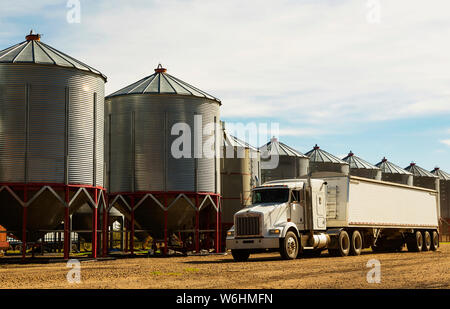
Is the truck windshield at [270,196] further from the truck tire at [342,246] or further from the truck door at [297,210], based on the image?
the truck tire at [342,246]

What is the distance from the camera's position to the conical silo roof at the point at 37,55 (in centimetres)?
2867

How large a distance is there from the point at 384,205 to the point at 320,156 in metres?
32.0

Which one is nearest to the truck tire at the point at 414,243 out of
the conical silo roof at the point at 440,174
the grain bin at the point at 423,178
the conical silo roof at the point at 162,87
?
the conical silo roof at the point at 162,87

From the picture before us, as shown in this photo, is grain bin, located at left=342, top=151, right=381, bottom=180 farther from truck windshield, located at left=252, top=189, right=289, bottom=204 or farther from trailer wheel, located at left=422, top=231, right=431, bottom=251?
truck windshield, located at left=252, top=189, right=289, bottom=204

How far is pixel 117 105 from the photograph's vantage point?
35.2m

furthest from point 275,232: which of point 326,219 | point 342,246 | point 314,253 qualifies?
point 314,253

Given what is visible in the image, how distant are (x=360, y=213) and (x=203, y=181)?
29.1ft

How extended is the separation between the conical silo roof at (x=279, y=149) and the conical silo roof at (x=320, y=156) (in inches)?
294

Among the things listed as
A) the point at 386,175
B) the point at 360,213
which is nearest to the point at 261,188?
the point at 360,213

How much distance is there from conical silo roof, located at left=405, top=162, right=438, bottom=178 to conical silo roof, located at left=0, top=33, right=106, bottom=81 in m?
59.7

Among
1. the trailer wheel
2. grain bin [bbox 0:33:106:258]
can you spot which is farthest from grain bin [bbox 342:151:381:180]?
grain bin [bbox 0:33:106:258]

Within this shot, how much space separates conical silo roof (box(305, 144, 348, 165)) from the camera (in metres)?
66.5
